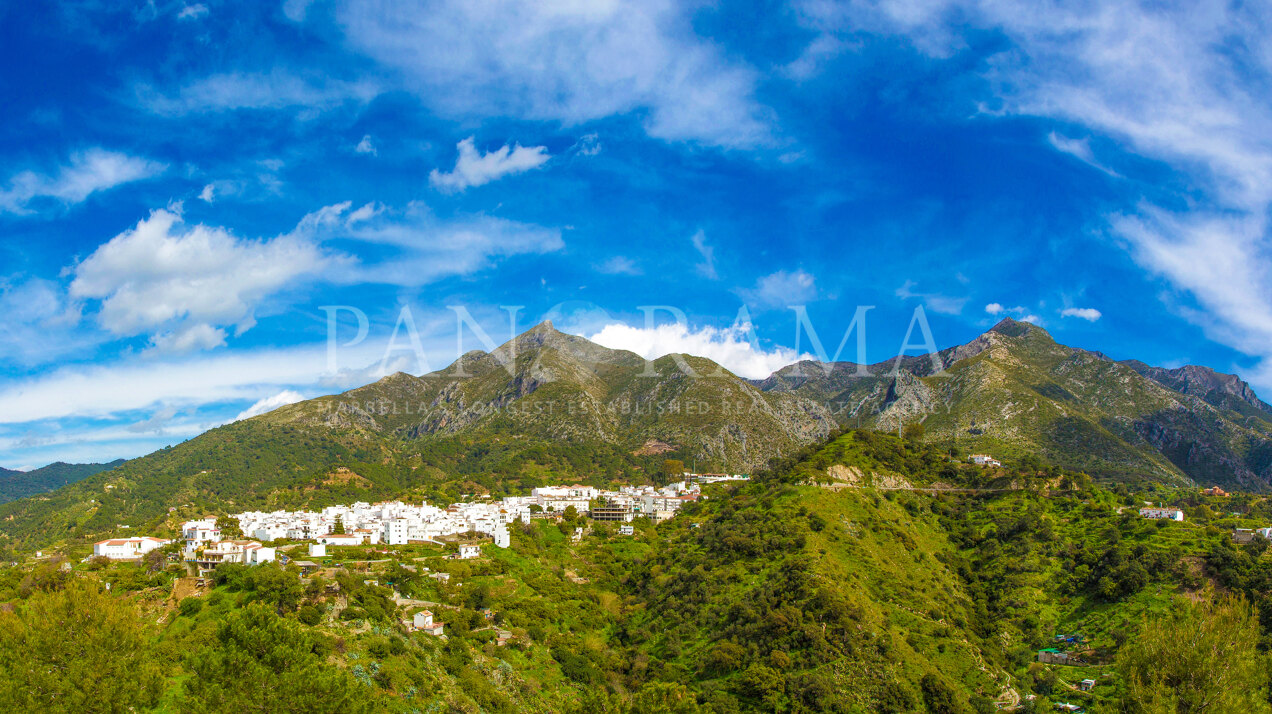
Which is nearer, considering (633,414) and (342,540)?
(342,540)

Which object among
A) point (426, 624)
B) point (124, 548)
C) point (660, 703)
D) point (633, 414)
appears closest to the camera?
point (660, 703)

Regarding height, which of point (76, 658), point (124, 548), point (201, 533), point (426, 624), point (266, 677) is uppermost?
point (201, 533)

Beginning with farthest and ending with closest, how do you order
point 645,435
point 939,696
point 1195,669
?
point 645,435
point 939,696
point 1195,669

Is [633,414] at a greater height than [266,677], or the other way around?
[633,414]

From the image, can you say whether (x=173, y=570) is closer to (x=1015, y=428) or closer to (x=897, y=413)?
(x=1015, y=428)

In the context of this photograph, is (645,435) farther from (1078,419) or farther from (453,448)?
(1078,419)

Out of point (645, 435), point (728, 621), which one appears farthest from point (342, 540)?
point (645, 435)

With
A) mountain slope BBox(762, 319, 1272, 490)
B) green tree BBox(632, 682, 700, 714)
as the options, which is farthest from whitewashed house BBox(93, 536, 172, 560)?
mountain slope BBox(762, 319, 1272, 490)
